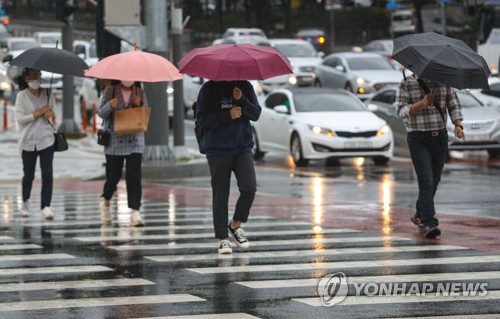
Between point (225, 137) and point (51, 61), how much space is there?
3508 mm

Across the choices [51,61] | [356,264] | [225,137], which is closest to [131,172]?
[51,61]

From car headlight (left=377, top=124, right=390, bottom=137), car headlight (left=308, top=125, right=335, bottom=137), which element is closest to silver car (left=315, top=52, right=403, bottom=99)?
car headlight (left=377, top=124, right=390, bottom=137)

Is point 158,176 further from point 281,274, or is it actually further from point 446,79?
point 281,274

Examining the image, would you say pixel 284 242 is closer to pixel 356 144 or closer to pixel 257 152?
pixel 356 144

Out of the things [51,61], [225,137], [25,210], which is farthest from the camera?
[25,210]

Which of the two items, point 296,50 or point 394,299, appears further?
point 296,50

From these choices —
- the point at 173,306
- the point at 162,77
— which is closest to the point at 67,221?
the point at 162,77

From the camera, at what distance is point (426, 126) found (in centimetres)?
1383

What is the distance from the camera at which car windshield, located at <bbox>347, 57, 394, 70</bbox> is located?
40.7m

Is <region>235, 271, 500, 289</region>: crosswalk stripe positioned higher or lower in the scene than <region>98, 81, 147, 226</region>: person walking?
lower

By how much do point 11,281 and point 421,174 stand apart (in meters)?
4.64

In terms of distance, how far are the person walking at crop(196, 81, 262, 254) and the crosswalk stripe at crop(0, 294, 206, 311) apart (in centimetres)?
263

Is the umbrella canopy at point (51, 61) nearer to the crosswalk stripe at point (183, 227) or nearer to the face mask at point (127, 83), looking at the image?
the face mask at point (127, 83)

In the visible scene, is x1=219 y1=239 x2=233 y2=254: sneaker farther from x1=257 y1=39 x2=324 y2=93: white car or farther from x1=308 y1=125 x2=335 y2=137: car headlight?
x1=257 y1=39 x2=324 y2=93: white car
